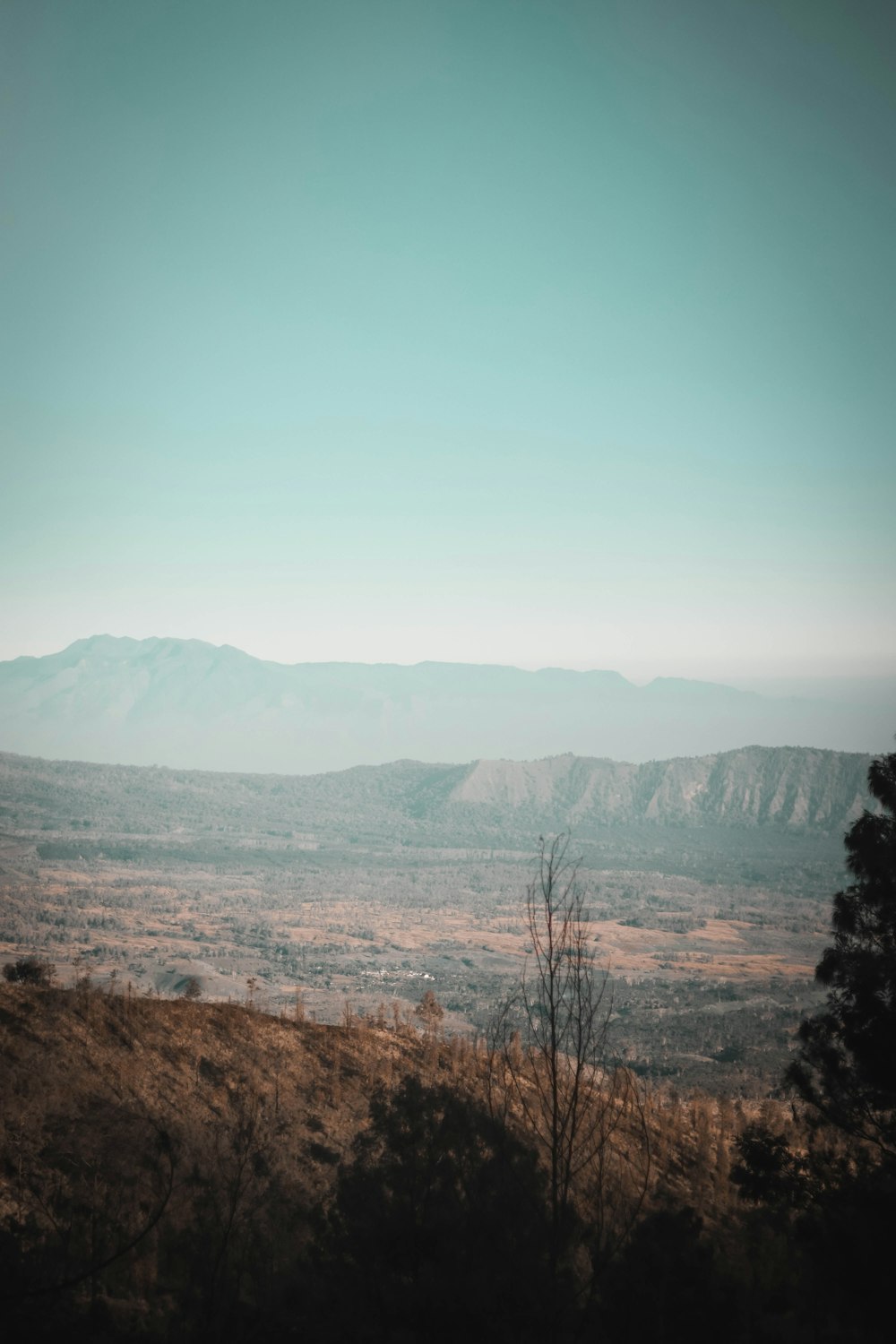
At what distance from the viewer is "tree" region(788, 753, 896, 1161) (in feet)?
37.1

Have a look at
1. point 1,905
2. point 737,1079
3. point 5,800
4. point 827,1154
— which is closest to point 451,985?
point 737,1079

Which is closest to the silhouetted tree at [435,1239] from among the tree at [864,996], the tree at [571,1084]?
the tree at [571,1084]

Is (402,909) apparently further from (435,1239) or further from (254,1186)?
(435,1239)

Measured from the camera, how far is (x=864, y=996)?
11398 mm

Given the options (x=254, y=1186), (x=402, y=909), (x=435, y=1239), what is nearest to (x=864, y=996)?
(x=435, y=1239)

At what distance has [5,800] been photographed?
152m

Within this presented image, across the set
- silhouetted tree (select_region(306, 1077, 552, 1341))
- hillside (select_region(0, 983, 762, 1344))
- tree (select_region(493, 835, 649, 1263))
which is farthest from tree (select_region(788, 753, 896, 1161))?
silhouetted tree (select_region(306, 1077, 552, 1341))

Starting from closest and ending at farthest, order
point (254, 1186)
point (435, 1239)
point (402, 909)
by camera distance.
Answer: point (435, 1239), point (254, 1186), point (402, 909)

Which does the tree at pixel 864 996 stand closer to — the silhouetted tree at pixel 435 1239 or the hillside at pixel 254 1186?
the hillside at pixel 254 1186

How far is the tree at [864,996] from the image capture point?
37.1ft

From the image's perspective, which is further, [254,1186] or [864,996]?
[254,1186]

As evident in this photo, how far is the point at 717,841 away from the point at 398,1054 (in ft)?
592

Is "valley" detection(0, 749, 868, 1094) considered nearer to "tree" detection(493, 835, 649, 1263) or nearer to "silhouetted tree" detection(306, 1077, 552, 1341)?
"tree" detection(493, 835, 649, 1263)

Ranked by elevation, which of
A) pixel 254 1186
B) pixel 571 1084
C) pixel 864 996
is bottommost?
pixel 254 1186
